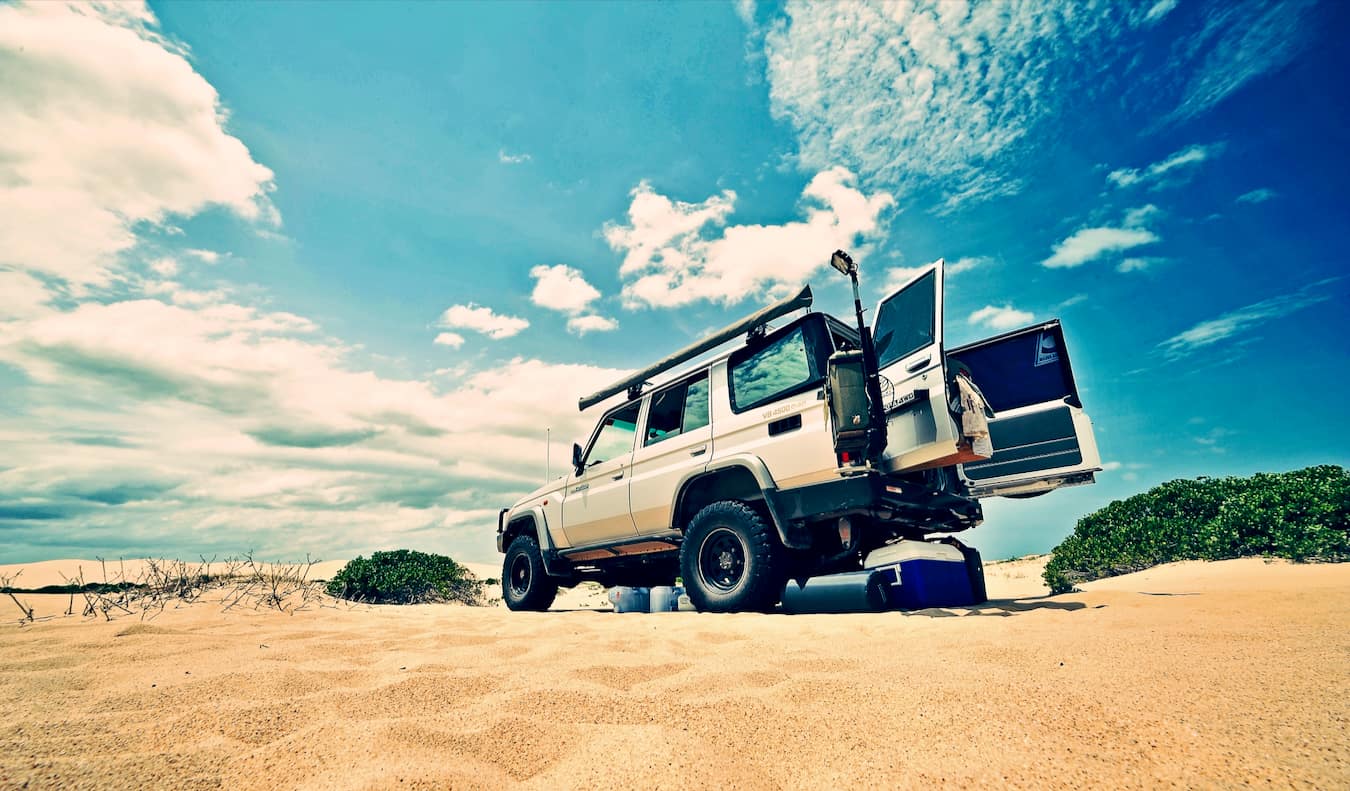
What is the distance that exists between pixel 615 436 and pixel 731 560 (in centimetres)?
224

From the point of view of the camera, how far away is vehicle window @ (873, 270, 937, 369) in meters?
4.30

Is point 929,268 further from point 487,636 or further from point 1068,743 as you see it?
point 487,636

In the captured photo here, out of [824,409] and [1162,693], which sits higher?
[824,409]

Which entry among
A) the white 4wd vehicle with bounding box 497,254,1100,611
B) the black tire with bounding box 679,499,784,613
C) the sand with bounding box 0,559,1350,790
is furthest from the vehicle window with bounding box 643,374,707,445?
the sand with bounding box 0,559,1350,790

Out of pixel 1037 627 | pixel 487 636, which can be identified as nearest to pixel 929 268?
pixel 1037 627

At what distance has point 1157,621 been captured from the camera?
3.14 metres

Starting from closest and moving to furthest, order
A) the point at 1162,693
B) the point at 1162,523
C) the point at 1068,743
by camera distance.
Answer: the point at 1068,743 → the point at 1162,693 → the point at 1162,523

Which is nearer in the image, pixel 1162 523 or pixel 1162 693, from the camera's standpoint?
pixel 1162 693

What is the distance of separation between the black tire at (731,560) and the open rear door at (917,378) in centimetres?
116

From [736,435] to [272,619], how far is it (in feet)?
13.7

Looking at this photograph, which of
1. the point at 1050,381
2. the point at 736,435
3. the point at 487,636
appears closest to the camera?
the point at 487,636

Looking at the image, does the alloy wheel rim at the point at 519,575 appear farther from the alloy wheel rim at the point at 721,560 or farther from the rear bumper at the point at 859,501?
the rear bumper at the point at 859,501

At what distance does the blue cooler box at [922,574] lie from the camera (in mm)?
4359

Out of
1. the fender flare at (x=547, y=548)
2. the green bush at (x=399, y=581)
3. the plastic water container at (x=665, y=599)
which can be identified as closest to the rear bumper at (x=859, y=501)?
the plastic water container at (x=665, y=599)
